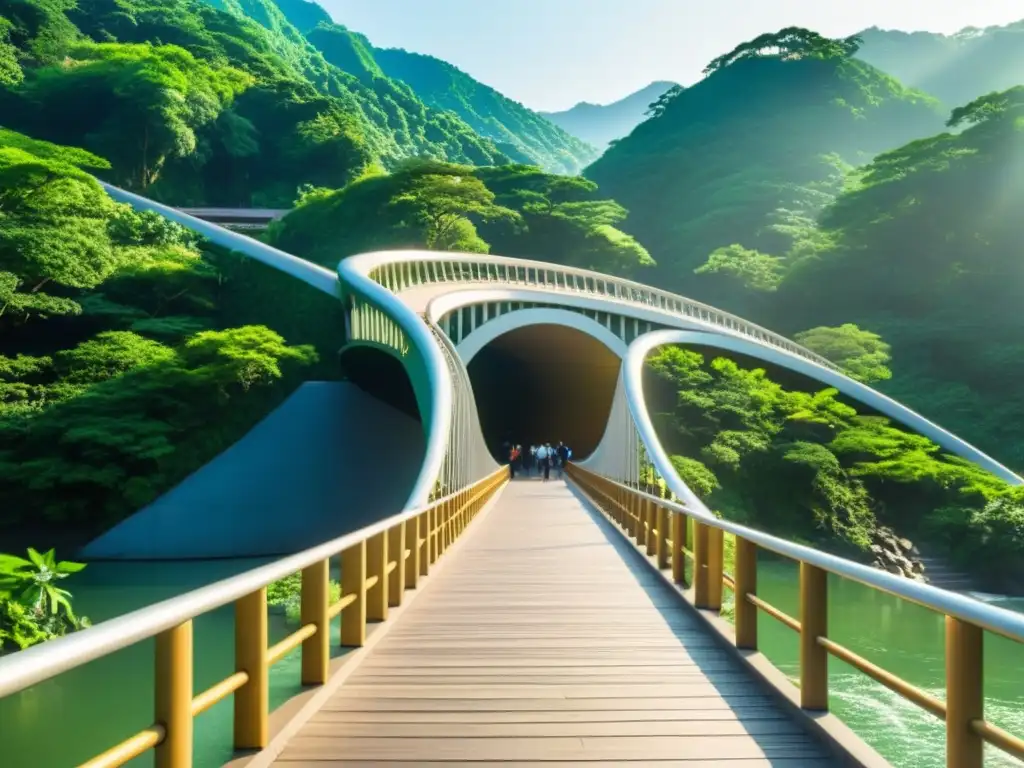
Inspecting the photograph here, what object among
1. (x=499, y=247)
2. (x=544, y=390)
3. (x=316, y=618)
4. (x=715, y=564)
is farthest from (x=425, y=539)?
(x=499, y=247)

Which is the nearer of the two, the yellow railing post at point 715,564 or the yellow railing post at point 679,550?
the yellow railing post at point 715,564

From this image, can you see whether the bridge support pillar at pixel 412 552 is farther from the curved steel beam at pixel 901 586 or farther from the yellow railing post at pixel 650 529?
the yellow railing post at pixel 650 529

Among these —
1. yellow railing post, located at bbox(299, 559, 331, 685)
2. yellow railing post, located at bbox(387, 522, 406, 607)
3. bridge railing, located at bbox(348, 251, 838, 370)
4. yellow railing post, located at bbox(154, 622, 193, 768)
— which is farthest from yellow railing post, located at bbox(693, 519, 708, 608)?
bridge railing, located at bbox(348, 251, 838, 370)

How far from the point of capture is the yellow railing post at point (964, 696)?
2373mm

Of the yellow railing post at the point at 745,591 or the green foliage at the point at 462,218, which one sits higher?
the green foliage at the point at 462,218

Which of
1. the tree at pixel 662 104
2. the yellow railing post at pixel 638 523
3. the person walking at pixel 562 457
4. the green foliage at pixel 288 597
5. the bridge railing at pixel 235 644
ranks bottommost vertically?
the green foliage at pixel 288 597

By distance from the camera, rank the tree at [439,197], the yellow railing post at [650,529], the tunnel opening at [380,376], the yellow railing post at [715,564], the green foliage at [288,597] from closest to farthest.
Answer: the yellow railing post at [715,564] < the yellow railing post at [650,529] < the green foliage at [288,597] < the tunnel opening at [380,376] < the tree at [439,197]

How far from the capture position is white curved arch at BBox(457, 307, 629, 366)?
32594 millimetres

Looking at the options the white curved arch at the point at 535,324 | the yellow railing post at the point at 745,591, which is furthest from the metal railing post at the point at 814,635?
the white curved arch at the point at 535,324

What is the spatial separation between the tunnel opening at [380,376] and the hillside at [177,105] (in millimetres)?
27226

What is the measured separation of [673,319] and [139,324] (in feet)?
68.5

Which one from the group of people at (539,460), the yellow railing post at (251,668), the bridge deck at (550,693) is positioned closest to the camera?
the yellow railing post at (251,668)

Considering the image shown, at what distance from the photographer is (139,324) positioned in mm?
28844

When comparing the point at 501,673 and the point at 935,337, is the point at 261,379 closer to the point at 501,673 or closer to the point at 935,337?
the point at 501,673
